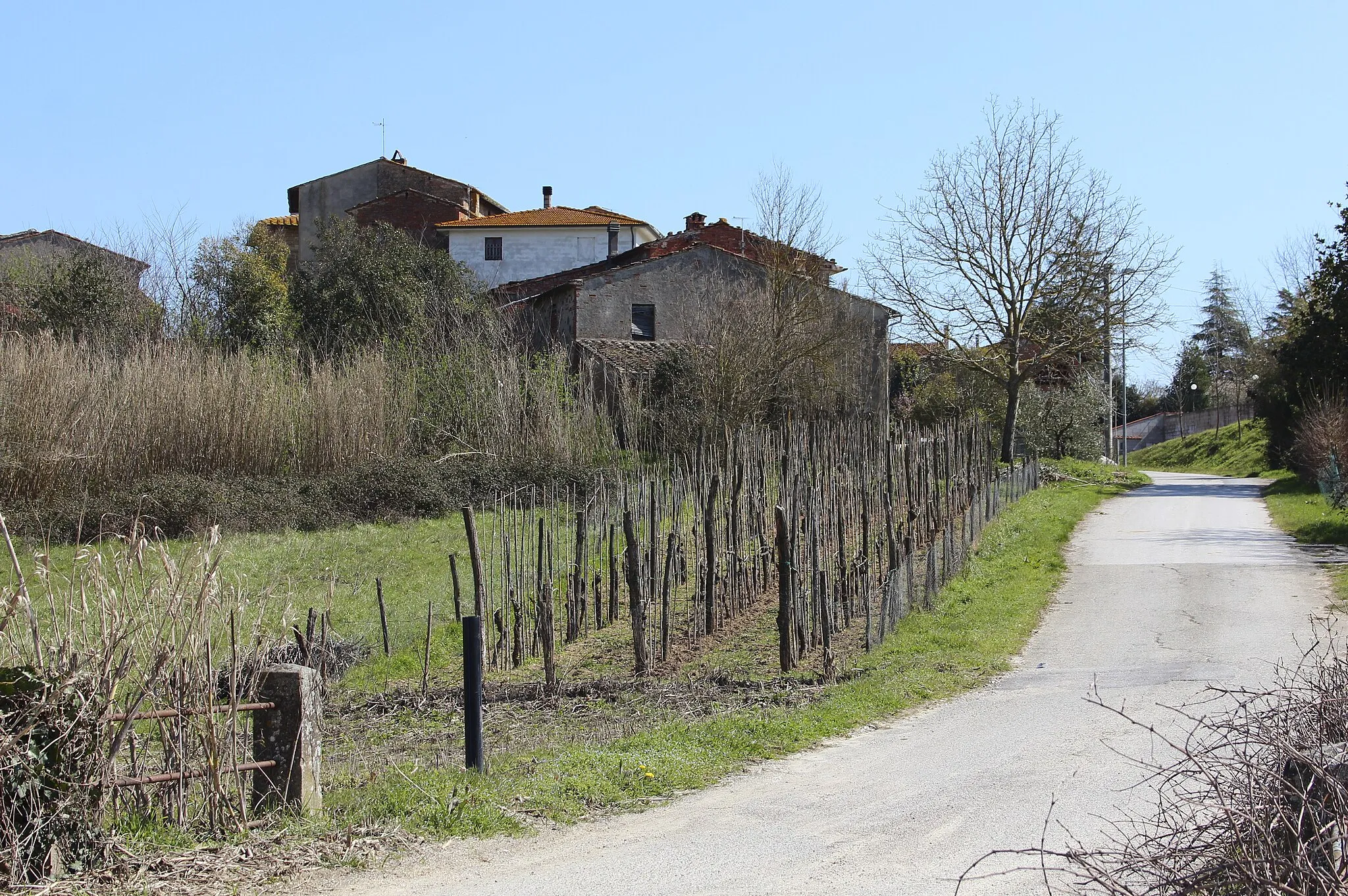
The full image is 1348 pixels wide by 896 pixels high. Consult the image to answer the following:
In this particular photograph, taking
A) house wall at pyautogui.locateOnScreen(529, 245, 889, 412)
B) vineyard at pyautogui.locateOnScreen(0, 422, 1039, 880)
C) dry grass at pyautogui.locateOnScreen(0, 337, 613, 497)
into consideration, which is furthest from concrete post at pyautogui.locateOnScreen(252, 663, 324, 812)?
house wall at pyautogui.locateOnScreen(529, 245, 889, 412)

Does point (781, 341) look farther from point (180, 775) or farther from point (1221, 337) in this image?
point (1221, 337)

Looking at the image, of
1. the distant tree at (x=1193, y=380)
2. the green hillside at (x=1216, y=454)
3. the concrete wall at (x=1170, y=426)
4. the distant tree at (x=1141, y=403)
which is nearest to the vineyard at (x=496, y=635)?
the green hillside at (x=1216, y=454)

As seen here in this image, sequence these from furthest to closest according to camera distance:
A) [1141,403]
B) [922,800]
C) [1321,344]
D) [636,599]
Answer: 1. [1141,403]
2. [1321,344]
3. [636,599]
4. [922,800]

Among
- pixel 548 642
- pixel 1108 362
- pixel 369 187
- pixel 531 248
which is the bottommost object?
pixel 548 642

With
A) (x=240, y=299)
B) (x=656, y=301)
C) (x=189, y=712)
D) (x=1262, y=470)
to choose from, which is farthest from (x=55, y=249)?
(x=1262, y=470)

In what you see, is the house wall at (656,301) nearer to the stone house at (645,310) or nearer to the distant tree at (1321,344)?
the stone house at (645,310)

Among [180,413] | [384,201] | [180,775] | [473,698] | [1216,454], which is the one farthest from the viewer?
[1216,454]

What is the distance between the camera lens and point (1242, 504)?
2555cm

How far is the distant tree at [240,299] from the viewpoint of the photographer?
1166 inches

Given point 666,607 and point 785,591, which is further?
point 666,607

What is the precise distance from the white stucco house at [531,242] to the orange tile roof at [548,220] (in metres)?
0.03

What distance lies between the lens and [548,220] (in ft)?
146

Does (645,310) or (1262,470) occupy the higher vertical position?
(645,310)

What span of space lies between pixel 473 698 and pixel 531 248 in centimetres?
3884
